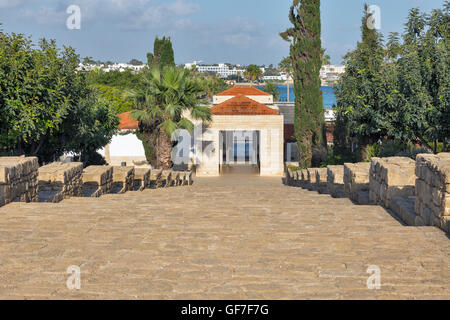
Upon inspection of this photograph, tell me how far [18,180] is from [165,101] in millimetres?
15998

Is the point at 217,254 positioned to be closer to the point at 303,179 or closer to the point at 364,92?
the point at 303,179

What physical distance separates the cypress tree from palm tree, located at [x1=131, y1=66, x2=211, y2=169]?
1108 cm

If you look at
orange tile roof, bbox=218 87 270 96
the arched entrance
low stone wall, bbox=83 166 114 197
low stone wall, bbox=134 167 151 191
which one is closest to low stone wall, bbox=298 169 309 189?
low stone wall, bbox=134 167 151 191

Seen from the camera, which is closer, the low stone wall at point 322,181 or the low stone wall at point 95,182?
the low stone wall at point 95,182

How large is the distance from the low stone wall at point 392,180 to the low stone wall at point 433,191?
101 cm

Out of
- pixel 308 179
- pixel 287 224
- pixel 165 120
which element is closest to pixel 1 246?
pixel 287 224

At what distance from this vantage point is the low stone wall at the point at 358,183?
385 inches

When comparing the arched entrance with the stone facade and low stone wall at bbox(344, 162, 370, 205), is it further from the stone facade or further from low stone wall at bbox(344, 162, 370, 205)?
low stone wall at bbox(344, 162, 370, 205)

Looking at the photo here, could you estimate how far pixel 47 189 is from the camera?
9516 millimetres

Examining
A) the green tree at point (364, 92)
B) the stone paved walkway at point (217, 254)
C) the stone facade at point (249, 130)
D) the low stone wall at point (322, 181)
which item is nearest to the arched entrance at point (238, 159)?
the stone facade at point (249, 130)

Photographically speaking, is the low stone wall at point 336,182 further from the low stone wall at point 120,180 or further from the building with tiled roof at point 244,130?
the building with tiled roof at point 244,130

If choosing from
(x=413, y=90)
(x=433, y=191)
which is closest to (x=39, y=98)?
(x=413, y=90)

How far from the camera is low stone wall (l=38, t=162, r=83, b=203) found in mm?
9207

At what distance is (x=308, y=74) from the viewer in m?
33.0
